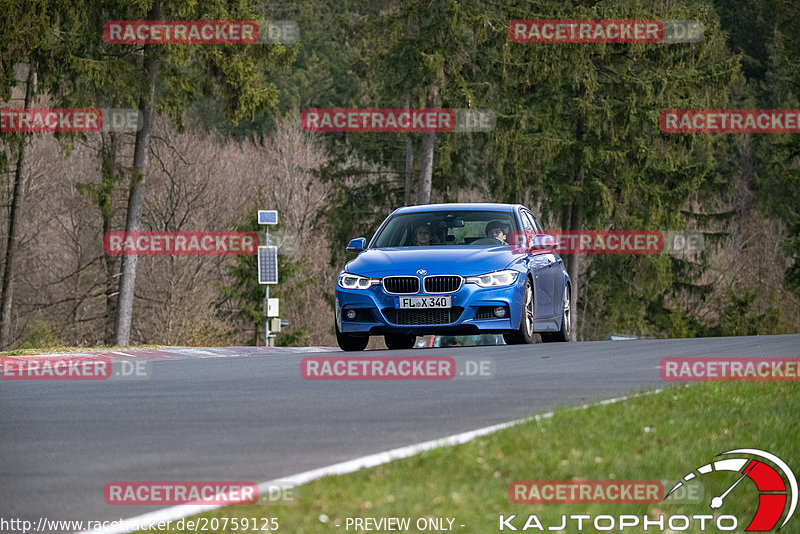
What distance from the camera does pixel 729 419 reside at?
32.2ft

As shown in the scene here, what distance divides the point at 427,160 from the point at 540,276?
2418 centimetres

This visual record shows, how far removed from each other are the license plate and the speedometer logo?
8.65 meters

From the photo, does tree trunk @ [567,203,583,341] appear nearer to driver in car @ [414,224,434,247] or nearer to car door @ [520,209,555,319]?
car door @ [520,209,555,319]

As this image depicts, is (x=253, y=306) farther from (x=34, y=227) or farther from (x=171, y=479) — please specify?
(x=171, y=479)

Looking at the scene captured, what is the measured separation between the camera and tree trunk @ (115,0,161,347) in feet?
113

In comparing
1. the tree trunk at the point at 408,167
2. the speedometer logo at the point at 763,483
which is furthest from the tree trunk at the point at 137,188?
the speedometer logo at the point at 763,483

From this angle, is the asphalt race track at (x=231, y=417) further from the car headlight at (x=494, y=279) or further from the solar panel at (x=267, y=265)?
the solar panel at (x=267, y=265)

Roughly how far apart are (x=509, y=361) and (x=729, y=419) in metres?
5.39

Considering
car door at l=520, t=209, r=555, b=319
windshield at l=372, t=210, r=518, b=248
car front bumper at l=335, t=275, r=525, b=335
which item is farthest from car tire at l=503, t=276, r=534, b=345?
windshield at l=372, t=210, r=518, b=248

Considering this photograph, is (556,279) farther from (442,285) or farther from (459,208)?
(442,285)

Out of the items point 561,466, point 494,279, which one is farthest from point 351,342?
point 561,466

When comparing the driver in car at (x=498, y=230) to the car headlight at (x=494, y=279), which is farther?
the driver in car at (x=498, y=230)

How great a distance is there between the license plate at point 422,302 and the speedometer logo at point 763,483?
28.4 feet

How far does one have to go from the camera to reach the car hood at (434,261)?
17.1 metres
